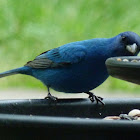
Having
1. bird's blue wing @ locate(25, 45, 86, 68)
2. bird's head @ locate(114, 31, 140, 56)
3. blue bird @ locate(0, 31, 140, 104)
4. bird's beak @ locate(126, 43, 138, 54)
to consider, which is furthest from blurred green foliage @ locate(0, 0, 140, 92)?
bird's beak @ locate(126, 43, 138, 54)

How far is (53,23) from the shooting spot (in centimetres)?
563

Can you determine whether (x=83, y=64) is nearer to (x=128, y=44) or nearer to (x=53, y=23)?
(x=128, y=44)

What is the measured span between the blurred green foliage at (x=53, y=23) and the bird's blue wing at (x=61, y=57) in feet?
5.64

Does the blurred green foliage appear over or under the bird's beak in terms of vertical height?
over

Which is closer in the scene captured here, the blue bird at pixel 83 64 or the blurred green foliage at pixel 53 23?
the blue bird at pixel 83 64

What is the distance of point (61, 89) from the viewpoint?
321 cm

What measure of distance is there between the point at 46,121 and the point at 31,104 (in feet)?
1.85

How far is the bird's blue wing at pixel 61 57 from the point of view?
10.6 ft

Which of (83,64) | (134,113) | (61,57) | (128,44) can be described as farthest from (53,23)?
(134,113)

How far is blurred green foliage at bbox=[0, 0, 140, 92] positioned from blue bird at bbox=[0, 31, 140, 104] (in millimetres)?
1868

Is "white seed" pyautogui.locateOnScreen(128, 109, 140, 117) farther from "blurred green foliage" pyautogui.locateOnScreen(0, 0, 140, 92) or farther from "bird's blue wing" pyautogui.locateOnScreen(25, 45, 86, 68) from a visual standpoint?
"blurred green foliage" pyautogui.locateOnScreen(0, 0, 140, 92)

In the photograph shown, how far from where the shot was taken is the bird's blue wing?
323 centimetres

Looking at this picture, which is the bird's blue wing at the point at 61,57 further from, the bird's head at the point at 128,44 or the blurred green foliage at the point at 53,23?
the blurred green foliage at the point at 53,23

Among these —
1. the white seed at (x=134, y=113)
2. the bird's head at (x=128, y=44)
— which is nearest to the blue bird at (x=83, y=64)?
the bird's head at (x=128, y=44)
